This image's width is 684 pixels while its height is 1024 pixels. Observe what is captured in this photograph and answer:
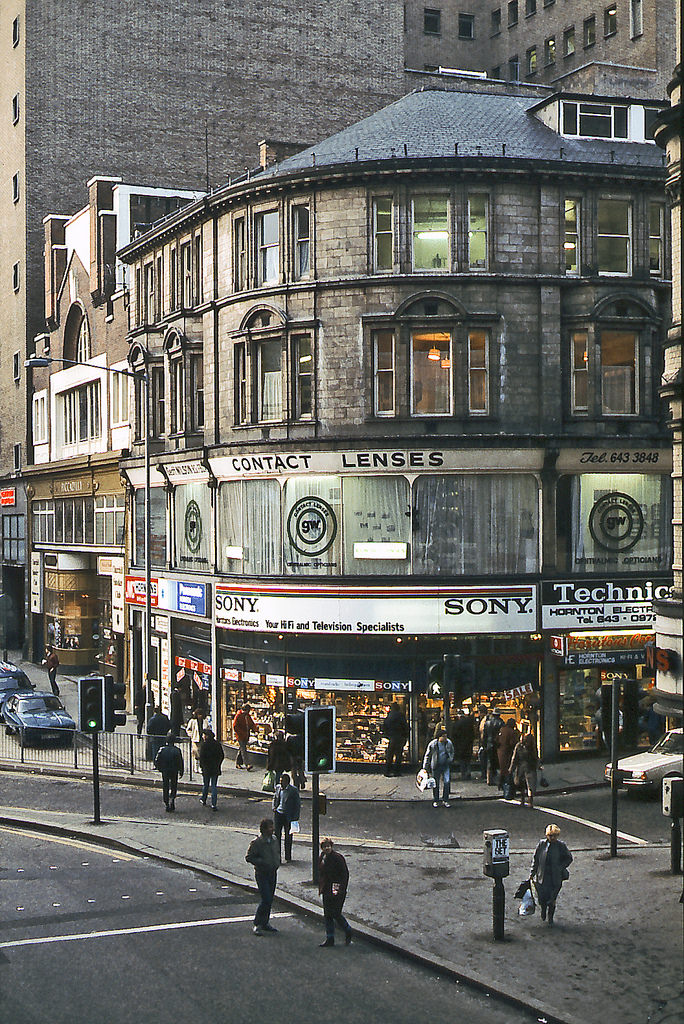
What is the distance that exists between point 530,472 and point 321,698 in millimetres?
8107

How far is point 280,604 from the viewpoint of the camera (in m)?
32.0

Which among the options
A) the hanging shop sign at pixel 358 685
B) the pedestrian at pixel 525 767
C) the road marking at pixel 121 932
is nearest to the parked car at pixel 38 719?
the hanging shop sign at pixel 358 685

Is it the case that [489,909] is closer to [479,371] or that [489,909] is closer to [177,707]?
[479,371]

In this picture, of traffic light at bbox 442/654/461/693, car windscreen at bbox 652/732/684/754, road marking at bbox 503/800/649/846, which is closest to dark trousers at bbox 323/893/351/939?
traffic light at bbox 442/654/461/693

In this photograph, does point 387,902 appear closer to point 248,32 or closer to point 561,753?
point 561,753

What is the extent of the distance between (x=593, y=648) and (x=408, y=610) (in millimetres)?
5264

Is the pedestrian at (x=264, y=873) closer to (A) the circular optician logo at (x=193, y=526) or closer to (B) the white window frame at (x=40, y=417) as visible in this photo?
(A) the circular optician logo at (x=193, y=526)

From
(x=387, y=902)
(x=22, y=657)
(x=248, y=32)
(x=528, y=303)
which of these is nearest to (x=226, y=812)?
(x=387, y=902)

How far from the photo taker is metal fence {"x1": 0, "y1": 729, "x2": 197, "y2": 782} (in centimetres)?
3225

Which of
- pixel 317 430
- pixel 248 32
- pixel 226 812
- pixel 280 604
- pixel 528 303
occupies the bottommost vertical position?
pixel 226 812

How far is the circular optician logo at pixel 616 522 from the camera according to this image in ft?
106

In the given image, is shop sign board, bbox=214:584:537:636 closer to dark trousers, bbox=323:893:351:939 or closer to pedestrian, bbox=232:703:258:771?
pedestrian, bbox=232:703:258:771

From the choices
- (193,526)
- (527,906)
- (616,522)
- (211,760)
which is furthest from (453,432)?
(527,906)

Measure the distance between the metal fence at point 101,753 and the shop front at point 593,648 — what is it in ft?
32.8
